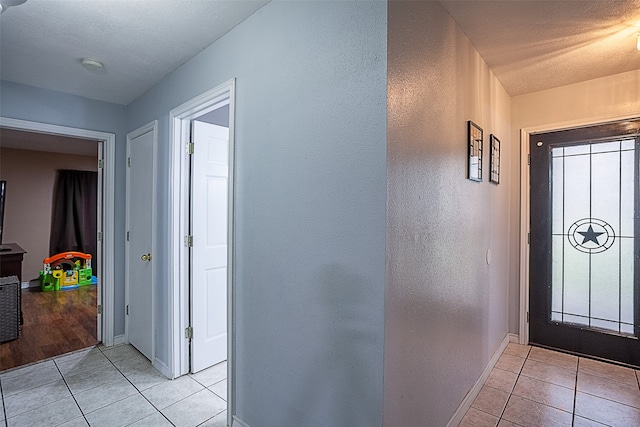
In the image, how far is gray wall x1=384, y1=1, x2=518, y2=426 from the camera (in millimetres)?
1306

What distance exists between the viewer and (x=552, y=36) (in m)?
2.00

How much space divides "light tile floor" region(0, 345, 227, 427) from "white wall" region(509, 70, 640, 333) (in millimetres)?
2893

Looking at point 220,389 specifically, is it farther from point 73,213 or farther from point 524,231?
point 73,213

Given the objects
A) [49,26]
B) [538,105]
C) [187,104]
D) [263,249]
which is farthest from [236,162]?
[538,105]

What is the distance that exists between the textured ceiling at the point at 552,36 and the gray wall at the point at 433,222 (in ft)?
0.35

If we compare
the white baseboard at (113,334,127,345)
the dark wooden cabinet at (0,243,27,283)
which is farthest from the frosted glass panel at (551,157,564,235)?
the dark wooden cabinet at (0,243,27,283)

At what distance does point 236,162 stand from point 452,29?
57.4 inches

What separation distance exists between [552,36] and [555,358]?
261 centimetres

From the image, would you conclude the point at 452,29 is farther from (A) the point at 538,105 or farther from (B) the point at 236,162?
(A) the point at 538,105

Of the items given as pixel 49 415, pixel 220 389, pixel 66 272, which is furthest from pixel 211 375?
pixel 66 272

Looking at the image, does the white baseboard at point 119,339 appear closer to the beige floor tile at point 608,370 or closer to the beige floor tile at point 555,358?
the beige floor tile at point 555,358

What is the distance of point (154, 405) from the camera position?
213 centimetres

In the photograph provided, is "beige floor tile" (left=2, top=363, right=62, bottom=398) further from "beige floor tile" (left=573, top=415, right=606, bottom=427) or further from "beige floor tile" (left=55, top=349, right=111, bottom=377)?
"beige floor tile" (left=573, top=415, right=606, bottom=427)

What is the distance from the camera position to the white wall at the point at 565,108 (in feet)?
8.48
